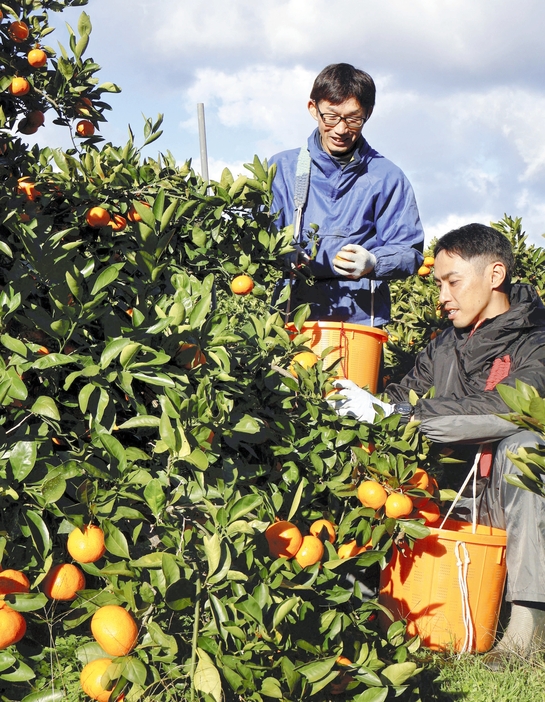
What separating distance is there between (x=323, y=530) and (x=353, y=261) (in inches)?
45.0

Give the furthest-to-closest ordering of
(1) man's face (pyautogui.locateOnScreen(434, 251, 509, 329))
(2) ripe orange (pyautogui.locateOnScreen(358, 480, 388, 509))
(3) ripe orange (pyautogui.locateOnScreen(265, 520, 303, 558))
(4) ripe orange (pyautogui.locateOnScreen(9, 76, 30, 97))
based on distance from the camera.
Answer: (1) man's face (pyautogui.locateOnScreen(434, 251, 509, 329)), (4) ripe orange (pyautogui.locateOnScreen(9, 76, 30, 97)), (2) ripe orange (pyautogui.locateOnScreen(358, 480, 388, 509)), (3) ripe orange (pyautogui.locateOnScreen(265, 520, 303, 558))

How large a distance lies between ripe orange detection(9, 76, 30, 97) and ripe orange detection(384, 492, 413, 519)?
181 centimetres

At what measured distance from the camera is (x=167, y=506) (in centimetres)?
147

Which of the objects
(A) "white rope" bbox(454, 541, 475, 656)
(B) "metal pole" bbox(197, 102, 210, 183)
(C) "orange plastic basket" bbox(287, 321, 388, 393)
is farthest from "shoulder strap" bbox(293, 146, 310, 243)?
(B) "metal pole" bbox(197, 102, 210, 183)

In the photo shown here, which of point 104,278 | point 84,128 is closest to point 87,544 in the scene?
point 104,278

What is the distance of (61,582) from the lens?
150 cm

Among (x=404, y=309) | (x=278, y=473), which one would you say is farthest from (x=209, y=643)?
(x=404, y=309)

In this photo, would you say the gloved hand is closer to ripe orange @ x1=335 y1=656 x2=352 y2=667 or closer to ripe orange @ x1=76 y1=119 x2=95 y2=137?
ripe orange @ x1=76 y1=119 x2=95 y2=137

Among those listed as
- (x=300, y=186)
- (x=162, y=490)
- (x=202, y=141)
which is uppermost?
(x=202, y=141)

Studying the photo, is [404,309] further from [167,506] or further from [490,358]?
[167,506]

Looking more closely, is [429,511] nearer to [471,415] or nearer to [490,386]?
[471,415]

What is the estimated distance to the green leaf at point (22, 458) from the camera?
1.39m

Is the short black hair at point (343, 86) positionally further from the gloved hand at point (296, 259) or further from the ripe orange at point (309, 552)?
the ripe orange at point (309, 552)

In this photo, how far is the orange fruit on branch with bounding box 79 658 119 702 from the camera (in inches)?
54.3
